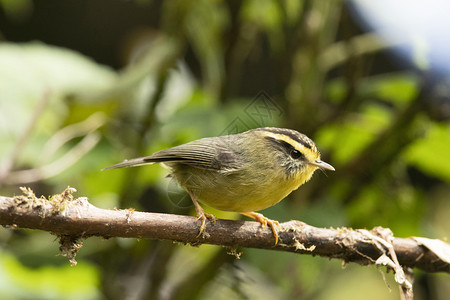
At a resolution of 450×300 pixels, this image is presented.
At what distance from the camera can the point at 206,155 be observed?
196 cm

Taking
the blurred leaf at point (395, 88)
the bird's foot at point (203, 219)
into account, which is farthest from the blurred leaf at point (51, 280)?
the blurred leaf at point (395, 88)

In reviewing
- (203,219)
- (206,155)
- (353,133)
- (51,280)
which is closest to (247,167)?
(206,155)

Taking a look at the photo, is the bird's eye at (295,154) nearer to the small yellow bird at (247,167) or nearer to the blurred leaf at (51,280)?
the small yellow bird at (247,167)

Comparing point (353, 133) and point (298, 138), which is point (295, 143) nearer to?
point (298, 138)

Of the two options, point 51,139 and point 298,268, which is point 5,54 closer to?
point 51,139

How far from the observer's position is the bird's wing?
73.7 inches

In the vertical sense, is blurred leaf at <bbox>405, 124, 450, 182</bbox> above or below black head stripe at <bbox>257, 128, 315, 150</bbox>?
above

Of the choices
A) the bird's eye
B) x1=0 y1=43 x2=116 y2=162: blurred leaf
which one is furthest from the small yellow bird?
x1=0 y1=43 x2=116 y2=162: blurred leaf

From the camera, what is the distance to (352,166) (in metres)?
2.85

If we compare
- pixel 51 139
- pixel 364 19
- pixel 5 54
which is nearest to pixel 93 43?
pixel 5 54

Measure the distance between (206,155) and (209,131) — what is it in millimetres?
506

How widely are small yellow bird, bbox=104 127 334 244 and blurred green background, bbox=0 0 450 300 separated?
1.22ft

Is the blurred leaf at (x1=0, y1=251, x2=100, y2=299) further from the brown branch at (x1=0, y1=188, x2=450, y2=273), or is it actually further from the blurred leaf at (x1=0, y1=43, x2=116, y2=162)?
the brown branch at (x1=0, y1=188, x2=450, y2=273)

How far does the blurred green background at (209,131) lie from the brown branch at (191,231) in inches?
22.1
